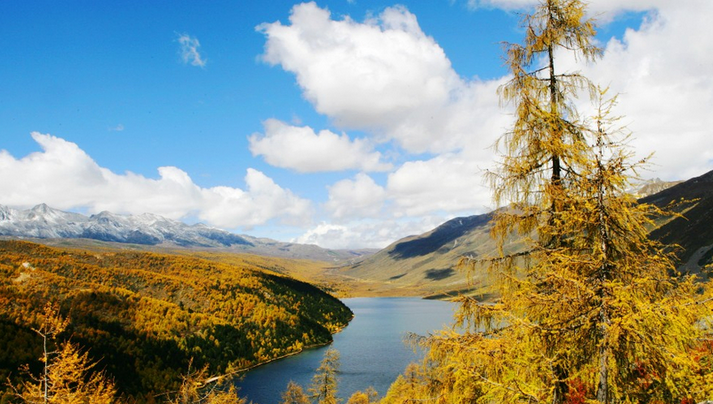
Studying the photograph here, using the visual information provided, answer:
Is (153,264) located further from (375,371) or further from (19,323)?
(375,371)

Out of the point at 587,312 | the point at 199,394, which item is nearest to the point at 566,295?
the point at 587,312

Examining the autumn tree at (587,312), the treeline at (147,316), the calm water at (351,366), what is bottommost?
the calm water at (351,366)

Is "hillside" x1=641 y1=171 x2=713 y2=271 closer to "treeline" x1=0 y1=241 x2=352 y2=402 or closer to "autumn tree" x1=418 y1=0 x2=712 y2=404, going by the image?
"treeline" x1=0 y1=241 x2=352 y2=402

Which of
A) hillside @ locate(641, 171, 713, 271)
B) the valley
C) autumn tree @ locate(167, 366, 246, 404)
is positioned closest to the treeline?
the valley

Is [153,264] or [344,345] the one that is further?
[153,264]

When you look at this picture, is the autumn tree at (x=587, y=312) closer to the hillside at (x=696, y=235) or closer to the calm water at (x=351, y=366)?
the calm water at (x=351, y=366)

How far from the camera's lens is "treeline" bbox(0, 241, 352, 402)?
184 feet

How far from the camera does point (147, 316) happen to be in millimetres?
73188

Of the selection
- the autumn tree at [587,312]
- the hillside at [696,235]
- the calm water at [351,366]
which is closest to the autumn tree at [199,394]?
the calm water at [351,366]

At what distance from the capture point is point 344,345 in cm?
9506

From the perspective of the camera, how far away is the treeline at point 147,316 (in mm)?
56156

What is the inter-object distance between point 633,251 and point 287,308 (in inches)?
4399

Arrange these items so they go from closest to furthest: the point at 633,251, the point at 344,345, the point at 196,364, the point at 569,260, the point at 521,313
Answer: the point at 569,260 < the point at 633,251 < the point at 521,313 < the point at 196,364 < the point at 344,345

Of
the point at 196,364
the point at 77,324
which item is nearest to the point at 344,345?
the point at 196,364
